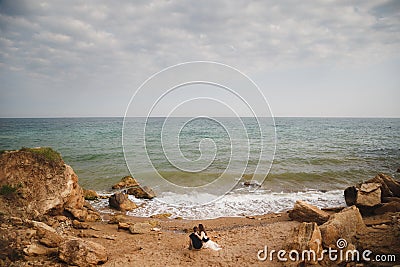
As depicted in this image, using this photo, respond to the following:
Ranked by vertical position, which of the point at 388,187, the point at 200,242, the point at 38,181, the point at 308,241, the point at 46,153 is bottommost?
the point at 200,242

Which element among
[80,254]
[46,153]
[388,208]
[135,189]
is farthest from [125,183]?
[388,208]

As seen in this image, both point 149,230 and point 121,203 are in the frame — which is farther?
point 121,203

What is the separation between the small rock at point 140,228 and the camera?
9078mm

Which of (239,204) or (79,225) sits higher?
(79,225)

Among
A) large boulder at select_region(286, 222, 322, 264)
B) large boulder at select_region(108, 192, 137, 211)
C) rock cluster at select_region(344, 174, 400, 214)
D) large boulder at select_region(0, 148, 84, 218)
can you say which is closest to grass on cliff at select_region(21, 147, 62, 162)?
large boulder at select_region(0, 148, 84, 218)

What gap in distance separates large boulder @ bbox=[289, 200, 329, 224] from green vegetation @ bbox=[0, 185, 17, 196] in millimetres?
11261

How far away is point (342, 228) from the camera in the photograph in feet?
21.6

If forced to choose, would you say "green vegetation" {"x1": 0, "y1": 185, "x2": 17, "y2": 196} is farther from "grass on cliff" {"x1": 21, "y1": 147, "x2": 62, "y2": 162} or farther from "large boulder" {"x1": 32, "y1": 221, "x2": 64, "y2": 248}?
"large boulder" {"x1": 32, "y1": 221, "x2": 64, "y2": 248}

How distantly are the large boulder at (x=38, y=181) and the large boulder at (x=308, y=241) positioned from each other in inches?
356

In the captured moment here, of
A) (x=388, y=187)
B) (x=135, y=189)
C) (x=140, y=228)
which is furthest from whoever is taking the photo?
(x=135, y=189)

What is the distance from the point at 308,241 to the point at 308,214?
12.3 feet

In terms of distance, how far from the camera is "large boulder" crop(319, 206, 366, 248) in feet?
20.4

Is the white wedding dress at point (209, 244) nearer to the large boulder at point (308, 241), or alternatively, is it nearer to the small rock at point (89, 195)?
the large boulder at point (308, 241)

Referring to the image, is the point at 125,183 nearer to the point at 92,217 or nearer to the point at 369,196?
the point at 92,217
